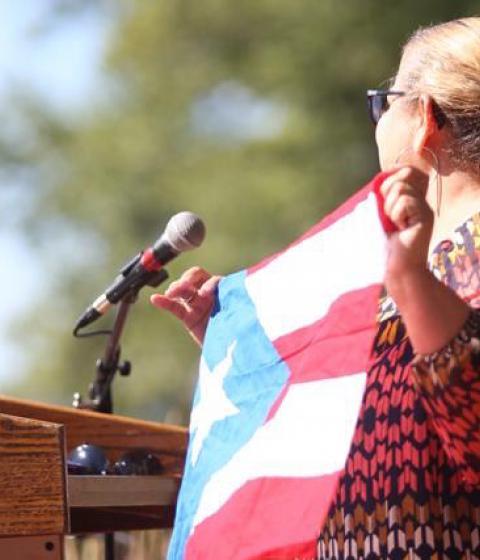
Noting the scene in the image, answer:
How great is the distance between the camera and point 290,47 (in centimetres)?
1406

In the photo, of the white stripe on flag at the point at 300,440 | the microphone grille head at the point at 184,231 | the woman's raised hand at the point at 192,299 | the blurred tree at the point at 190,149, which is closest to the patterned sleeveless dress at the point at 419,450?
the white stripe on flag at the point at 300,440

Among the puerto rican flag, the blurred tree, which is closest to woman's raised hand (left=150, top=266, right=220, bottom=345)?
the puerto rican flag

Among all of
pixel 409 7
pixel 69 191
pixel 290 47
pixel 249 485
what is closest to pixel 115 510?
pixel 249 485

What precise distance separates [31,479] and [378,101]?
968mm

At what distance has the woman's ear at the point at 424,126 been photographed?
245 centimetres

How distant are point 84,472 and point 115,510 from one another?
0.18 metres

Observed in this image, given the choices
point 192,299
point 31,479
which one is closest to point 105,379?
point 192,299

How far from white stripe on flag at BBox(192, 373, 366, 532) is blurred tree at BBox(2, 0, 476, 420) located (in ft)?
33.7

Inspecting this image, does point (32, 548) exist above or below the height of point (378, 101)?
below

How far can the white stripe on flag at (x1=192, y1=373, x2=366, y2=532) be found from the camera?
2.21 m

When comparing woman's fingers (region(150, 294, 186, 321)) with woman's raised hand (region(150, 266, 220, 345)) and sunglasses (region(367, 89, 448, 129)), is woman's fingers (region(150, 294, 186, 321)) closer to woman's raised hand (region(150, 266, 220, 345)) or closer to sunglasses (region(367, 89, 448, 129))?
woman's raised hand (region(150, 266, 220, 345))

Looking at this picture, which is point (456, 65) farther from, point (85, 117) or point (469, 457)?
point (85, 117)

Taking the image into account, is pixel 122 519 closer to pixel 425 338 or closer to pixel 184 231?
pixel 184 231

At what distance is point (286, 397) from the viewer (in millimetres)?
2359
